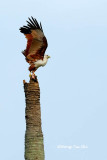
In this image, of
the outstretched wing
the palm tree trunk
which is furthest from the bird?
the palm tree trunk

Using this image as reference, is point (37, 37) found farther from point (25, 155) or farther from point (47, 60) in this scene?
point (25, 155)

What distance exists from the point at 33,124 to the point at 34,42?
2.81 meters

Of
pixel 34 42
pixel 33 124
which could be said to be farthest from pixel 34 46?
pixel 33 124

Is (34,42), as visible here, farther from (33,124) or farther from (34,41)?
(33,124)

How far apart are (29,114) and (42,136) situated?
79cm

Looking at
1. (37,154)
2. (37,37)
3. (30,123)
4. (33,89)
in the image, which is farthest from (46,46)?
(37,154)

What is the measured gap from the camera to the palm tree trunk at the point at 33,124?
37.1 feet

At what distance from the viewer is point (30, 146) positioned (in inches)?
446

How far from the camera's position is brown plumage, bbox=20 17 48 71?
12.5 metres

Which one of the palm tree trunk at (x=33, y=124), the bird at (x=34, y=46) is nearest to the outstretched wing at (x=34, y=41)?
the bird at (x=34, y=46)

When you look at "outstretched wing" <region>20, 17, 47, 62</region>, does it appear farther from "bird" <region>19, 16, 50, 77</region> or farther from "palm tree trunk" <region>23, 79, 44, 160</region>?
"palm tree trunk" <region>23, 79, 44, 160</region>

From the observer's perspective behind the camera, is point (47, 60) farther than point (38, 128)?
Yes

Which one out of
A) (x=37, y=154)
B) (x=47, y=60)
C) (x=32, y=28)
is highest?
(x=32, y=28)

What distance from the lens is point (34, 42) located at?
12625 mm
